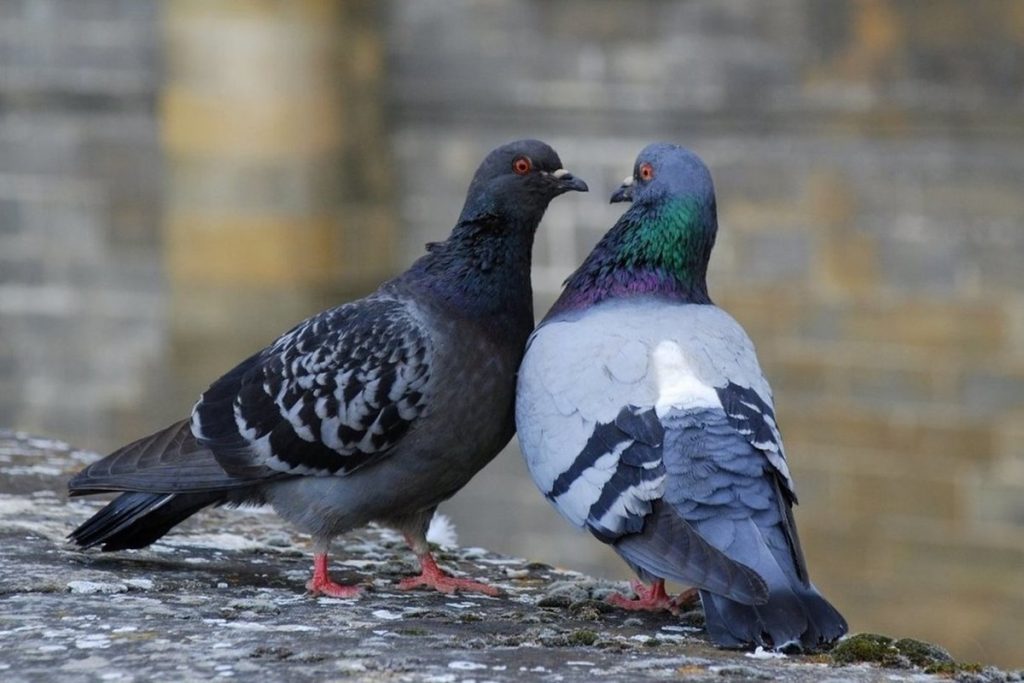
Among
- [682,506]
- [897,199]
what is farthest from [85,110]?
[682,506]

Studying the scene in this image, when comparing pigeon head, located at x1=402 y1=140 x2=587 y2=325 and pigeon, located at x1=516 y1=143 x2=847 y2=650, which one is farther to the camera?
pigeon head, located at x1=402 y1=140 x2=587 y2=325

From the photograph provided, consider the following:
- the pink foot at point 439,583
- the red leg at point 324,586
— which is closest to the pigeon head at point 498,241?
the pink foot at point 439,583

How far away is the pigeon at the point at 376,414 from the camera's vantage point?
15.0 ft

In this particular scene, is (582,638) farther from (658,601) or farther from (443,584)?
(443,584)

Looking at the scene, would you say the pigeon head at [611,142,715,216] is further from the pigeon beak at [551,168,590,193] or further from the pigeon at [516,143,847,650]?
the pigeon beak at [551,168,590,193]

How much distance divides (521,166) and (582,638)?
1.56 metres

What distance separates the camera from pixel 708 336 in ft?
14.4

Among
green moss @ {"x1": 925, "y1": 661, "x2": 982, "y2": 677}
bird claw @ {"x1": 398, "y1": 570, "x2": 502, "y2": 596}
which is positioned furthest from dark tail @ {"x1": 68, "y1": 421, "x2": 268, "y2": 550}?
green moss @ {"x1": 925, "y1": 661, "x2": 982, "y2": 677}

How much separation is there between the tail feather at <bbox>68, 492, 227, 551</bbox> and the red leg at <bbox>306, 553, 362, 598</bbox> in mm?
406

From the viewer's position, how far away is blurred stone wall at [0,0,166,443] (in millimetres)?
12125

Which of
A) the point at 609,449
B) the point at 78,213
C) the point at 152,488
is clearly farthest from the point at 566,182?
the point at 78,213

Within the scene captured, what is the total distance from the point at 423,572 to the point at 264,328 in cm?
668

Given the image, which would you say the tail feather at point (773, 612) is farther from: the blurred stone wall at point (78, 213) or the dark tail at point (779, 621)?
the blurred stone wall at point (78, 213)

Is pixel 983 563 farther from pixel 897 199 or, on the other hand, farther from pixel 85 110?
pixel 85 110
